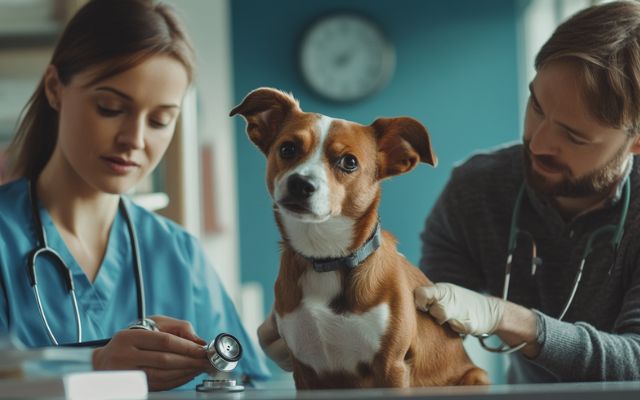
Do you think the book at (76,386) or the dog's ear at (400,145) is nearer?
the book at (76,386)

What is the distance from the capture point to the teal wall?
4.70 metres

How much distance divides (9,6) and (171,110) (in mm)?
1021

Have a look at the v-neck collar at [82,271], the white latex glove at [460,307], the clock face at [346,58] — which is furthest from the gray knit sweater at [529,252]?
the clock face at [346,58]

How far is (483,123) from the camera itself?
471 cm

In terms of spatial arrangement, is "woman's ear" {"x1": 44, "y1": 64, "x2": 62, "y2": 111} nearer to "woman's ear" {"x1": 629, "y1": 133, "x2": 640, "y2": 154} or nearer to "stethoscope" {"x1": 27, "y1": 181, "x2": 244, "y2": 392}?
"stethoscope" {"x1": 27, "y1": 181, "x2": 244, "y2": 392}

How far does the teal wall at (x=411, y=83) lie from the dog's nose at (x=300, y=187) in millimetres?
3694

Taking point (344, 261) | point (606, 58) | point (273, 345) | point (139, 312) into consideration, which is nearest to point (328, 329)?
point (344, 261)

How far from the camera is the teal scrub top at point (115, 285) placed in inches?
53.2

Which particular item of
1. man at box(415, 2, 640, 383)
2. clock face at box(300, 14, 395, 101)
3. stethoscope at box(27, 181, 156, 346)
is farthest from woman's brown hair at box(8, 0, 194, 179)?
clock face at box(300, 14, 395, 101)

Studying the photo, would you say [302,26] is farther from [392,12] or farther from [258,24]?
[392,12]

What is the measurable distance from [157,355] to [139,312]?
386 mm

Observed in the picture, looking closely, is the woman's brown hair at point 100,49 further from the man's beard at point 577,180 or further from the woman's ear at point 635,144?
the woman's ear at point 635,144

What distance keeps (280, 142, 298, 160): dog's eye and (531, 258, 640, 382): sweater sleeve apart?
19.6 inches

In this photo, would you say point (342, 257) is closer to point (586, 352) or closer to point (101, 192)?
point (586, 352)
